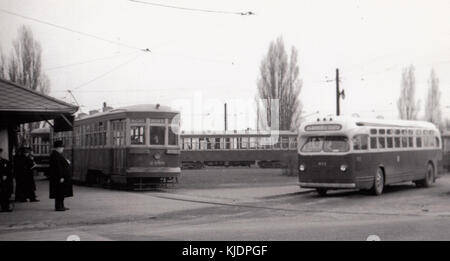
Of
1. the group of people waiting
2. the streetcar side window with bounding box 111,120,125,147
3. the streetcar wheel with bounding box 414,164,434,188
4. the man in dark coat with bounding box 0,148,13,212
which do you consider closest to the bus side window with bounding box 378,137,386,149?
the streetcar wheel with bounding box 414,164,434,188

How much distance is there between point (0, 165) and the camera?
14008 mm

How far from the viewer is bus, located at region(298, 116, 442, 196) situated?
1802 cm

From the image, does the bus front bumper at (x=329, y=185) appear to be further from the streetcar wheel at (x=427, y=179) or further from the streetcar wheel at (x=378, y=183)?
the streetcar wheel at (x=427, y=179)

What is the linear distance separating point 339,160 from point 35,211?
28.6 feet

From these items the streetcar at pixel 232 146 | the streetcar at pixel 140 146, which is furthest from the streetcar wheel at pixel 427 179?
the streetcar at pixel 232 146

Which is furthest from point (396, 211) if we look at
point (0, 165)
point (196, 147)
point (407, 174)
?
point (196, 147)

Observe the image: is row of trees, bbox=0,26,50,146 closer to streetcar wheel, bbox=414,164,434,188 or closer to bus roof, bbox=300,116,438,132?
bus roof, bbox=300,116,438,132

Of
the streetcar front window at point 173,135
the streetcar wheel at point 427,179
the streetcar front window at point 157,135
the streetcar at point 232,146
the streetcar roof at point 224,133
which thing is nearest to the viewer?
the streetcar front window at point 157,135

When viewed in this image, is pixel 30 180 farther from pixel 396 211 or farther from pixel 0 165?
pixel 396 211

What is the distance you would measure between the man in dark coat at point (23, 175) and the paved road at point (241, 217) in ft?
1.90

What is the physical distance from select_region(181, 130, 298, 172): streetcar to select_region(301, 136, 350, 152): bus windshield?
83.2 ft

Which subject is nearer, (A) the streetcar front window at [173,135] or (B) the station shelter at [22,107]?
(B) the station shelter at [22,107]

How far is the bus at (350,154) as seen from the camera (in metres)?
18.0

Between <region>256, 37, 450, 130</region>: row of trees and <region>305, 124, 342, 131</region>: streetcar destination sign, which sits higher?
<region>256, 37, 450, 130</region>: row of trees
